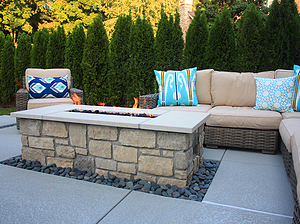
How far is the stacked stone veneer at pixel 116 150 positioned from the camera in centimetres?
191

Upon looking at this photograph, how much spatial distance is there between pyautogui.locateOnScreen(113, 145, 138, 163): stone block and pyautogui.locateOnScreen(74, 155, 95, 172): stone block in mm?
266

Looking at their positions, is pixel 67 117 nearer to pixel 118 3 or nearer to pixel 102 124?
pixel 102 124

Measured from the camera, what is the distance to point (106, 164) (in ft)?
7.10

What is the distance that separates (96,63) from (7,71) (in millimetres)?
3111

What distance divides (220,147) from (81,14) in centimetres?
1330

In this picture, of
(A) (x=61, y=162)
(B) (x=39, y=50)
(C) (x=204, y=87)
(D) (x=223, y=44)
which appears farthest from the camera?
(B) (x=39, y=50)

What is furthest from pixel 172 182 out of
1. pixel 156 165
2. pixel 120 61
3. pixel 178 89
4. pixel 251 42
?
pixel 120 61

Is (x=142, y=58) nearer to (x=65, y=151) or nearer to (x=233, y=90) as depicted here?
(x=233, y=90)

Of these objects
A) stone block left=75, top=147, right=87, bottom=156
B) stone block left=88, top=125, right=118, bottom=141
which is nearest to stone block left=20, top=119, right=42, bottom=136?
stone block left=75, top=147, right=87, bottom=156

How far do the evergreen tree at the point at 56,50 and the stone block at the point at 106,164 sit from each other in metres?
4.16

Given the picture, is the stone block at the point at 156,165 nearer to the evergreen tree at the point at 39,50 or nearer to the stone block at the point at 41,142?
the stone block at the point at 41,142

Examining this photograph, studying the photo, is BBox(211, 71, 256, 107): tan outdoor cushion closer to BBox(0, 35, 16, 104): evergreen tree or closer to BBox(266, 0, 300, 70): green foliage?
BBox(266, 0, 300, 70): green foliage

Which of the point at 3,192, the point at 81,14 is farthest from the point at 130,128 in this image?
the point at 81,14

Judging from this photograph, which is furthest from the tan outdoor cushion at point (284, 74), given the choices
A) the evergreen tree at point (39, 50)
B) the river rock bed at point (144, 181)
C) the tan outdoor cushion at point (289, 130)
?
the evergreen tree at point (39, 50)
